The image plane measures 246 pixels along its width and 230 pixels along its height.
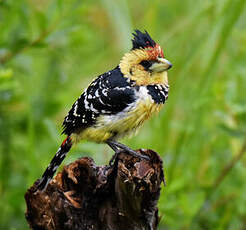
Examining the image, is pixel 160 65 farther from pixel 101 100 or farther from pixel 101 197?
pixel 101 197

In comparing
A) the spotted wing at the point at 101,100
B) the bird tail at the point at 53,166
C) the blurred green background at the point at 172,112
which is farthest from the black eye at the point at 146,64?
the blurred green background at the point at 172,112

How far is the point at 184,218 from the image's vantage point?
12.5 feet

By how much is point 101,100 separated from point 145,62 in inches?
13.2

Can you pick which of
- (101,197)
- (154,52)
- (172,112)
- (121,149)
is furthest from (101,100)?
(172,112)

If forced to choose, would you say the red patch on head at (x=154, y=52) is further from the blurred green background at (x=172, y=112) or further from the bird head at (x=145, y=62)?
the blurred green background at (x=172, y=112)

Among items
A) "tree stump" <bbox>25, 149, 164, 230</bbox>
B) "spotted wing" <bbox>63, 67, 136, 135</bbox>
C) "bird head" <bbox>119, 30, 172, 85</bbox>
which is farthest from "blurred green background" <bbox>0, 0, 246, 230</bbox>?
"tree stump" <bbox>25, 149, 164, 230</bbox>

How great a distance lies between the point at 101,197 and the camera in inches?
111

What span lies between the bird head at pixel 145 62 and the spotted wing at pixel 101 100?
0.06 meters

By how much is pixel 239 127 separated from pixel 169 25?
7.45 feet

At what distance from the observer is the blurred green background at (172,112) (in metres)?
3.84

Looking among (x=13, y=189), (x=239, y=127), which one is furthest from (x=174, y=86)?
Result: (x=13, y=189)

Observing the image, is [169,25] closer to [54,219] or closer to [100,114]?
[100,114]

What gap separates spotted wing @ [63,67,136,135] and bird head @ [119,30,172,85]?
61 millimetres

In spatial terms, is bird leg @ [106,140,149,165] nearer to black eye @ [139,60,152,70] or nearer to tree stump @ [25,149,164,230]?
tree stump @ [25,149,164,230]
